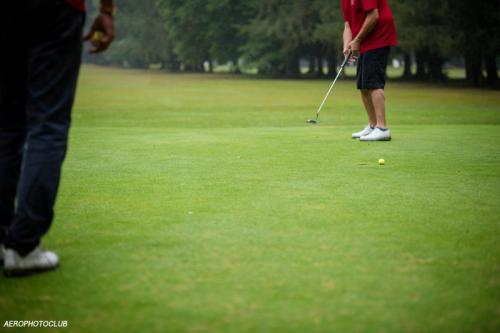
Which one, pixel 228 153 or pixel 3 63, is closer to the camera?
pixel 3 63

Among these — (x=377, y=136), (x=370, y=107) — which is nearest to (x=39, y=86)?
(x=377, y=136)

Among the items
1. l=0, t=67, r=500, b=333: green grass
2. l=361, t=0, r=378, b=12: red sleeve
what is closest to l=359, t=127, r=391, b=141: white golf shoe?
l=0, t=67, r=500, b=333: green grass

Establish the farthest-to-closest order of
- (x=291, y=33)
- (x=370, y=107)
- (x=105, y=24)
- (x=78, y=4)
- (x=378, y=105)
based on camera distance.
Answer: (x=291, y=33) < (x=370, y=107) < (x=378, y=105) < (x=105, y=24) < (x=78, y=4)

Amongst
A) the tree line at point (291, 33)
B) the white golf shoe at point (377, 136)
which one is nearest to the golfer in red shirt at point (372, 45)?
the white golf shoe at point (377, 136)

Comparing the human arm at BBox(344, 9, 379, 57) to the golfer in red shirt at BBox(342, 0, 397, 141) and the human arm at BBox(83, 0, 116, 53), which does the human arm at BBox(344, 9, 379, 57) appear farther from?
the human arm at BBox(83, 0, 116, 53)

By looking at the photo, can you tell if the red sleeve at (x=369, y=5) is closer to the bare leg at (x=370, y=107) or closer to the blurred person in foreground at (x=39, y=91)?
the bare leg at (x=370, y=107)

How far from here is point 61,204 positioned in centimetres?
468

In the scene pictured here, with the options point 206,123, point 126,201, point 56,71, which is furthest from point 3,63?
point 206,123

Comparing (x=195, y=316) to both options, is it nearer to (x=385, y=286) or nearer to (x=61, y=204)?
(x=385, y=286)

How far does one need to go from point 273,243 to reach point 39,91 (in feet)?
4.33

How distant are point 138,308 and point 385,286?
3.22 ft

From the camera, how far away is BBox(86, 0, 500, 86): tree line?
30.8 meters

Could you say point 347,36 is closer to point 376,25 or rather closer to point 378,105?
point 376,25

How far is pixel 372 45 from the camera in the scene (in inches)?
356
